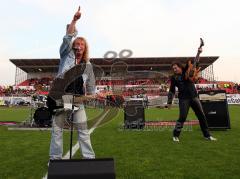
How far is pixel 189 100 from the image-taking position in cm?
773

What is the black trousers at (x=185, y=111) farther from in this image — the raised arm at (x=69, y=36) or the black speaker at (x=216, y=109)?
the raised arm at (x=69, y=36)

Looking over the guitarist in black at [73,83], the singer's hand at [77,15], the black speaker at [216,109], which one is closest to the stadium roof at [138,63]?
the black speaker at [216,109]

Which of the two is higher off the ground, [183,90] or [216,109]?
[183,90]

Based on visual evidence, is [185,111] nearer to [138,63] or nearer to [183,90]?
[183,90]

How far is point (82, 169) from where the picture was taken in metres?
3.06

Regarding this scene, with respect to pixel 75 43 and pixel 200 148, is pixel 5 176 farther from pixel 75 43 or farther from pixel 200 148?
pixel 200 148

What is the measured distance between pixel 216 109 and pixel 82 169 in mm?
7699

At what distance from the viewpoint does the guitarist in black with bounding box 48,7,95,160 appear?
4.18 meters

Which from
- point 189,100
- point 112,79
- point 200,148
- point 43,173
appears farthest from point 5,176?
point 189,100

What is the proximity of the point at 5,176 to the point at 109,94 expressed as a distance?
6.10ft

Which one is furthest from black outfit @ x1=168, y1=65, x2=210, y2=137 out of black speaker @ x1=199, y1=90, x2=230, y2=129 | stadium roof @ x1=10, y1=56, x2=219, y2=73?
stadium roof @ x1=10, y1=56, x2=219, y2=73

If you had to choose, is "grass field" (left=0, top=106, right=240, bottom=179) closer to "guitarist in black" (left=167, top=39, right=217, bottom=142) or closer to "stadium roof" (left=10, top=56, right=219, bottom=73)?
"guitarist in black" (left=167, top=39, right=217, bottom=142)

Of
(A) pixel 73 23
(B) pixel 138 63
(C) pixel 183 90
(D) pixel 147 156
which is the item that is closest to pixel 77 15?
(A) pixel 73 23

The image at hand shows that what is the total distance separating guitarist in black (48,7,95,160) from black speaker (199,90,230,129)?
6301 mm
